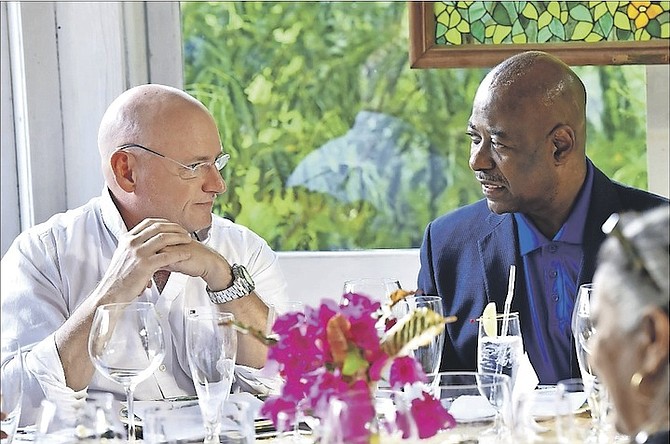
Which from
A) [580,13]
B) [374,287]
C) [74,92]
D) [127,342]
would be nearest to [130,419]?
[127,342]

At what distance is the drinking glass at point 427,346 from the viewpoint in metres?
1.90

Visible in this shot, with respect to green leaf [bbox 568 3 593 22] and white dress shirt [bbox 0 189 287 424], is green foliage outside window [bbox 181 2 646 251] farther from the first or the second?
white dress shirt [bbox 0 189 287 424]

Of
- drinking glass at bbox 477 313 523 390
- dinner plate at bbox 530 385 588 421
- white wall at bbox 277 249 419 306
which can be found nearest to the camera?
dinner plate at bbox 530 385 588 421

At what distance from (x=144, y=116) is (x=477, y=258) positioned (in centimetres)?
84

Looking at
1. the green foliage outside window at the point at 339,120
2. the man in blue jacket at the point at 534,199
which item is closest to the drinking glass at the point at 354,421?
the man in blue jacket at the point at 534,199

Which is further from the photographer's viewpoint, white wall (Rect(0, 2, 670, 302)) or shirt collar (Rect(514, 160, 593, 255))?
white wall (Rect(0, 2, 670, 302))

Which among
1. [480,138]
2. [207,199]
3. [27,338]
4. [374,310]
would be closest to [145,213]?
[207,199]

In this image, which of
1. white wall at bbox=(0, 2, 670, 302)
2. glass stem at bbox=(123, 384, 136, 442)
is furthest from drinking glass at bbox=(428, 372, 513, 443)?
white wall at bbox=(0, 2, 670, 302)

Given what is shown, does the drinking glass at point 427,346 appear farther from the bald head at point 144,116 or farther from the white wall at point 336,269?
the white wall at point 336,269

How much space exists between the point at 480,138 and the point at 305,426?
37.7 inches

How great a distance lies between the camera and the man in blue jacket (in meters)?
2.54

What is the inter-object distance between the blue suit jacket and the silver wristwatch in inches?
18.5

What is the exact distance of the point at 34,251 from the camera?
253cm

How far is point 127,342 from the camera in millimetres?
1821
